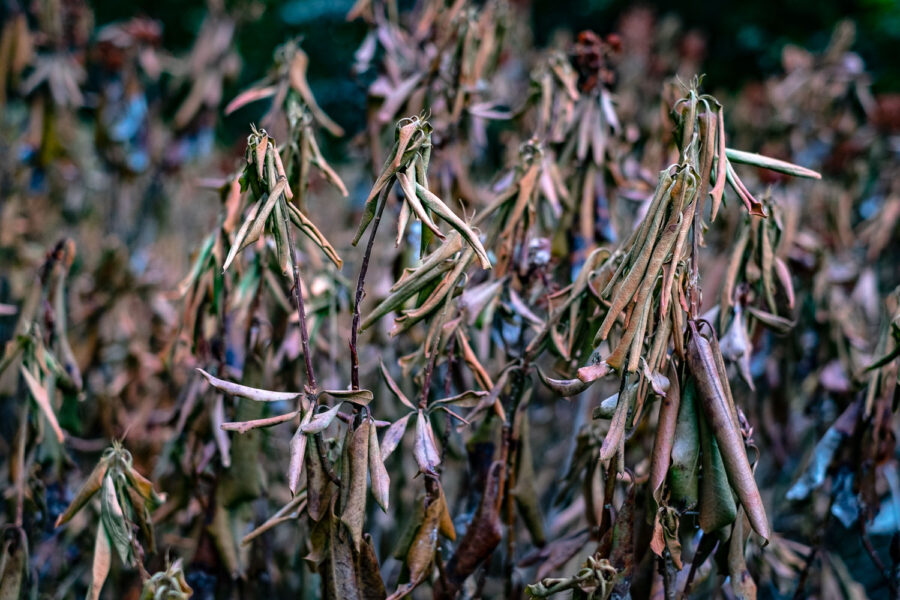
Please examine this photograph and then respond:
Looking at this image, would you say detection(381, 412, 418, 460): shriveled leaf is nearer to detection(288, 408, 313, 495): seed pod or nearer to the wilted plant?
detection(288, 408, 313, 495): seed pod

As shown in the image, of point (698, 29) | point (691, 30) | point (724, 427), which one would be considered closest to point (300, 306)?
point (724, 427)

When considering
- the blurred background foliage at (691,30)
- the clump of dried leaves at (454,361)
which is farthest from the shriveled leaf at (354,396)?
the blurred background foliage at (691,30)

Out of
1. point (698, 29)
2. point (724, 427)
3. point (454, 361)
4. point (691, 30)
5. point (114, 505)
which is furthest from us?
point (698, 29)

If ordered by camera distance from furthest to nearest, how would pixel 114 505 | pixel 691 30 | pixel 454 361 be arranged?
pixel 691 30, pixel 454 361, pixel 114 505

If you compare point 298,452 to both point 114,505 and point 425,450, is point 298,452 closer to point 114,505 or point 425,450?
point 425,450

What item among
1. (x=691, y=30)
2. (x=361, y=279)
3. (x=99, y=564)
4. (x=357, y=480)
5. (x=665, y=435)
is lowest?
(x=99, y=564)

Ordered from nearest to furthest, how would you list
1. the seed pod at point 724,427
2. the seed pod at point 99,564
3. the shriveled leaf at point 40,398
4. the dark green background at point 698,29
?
the seed pod at point 724,427 < the seed pod at point 99,564 < the shriveled leaf at point 40,398 < the dark green background at point 698,29

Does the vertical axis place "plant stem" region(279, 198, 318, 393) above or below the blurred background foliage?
below

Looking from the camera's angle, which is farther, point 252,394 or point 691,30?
point 691,30

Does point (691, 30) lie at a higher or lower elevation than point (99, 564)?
higher

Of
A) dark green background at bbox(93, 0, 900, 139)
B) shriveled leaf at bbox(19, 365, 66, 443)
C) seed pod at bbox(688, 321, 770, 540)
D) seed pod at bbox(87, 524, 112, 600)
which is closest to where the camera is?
seed pod at bbox(688, 321, 770, 540)

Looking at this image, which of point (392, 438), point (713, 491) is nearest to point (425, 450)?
point (392, 438)

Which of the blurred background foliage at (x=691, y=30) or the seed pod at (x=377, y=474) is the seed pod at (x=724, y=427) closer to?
the seed pod at (x=377, y=474)

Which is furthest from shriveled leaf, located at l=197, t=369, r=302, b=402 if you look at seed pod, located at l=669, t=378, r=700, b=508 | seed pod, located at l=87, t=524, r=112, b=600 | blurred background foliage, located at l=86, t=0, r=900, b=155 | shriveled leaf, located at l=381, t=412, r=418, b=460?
blurred background foliage, located at l=86, t=0, r=900, b=155
